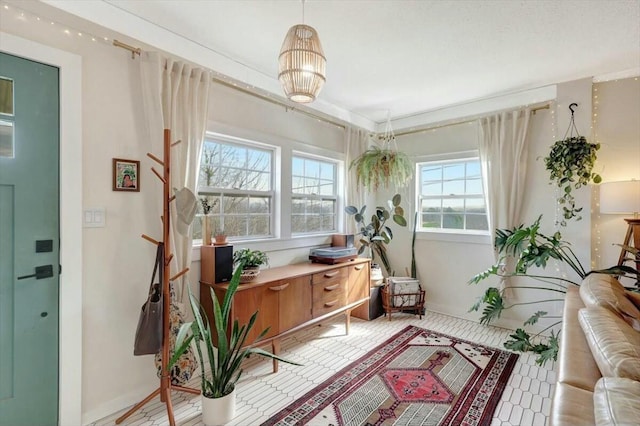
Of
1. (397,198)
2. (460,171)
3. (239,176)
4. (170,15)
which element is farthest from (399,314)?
(170,15)

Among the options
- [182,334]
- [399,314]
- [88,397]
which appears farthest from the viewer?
[399,314]

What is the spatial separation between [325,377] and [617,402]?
6.04 ft

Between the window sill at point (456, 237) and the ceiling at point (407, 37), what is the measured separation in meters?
1.64

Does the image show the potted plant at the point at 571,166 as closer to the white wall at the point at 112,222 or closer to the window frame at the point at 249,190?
the window frame at the point at 249,190

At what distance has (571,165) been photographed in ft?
9.27

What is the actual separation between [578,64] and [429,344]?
286 cm

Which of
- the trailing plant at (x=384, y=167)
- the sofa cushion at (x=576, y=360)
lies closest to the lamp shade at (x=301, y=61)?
the sofa cushion at (x=576, y=360)

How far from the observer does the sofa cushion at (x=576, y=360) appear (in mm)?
1231

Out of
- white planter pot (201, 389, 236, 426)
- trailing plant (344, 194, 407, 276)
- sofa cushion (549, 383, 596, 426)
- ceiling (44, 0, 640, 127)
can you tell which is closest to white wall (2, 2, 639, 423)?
ceiling (44, 0, 640, 127)

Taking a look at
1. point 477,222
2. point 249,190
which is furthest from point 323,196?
point 477,222

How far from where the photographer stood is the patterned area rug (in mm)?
1895

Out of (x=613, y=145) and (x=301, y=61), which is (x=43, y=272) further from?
(x=613, y=145)

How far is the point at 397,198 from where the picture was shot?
3.89 m

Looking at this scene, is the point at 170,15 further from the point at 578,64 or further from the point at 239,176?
the point at 578,64
